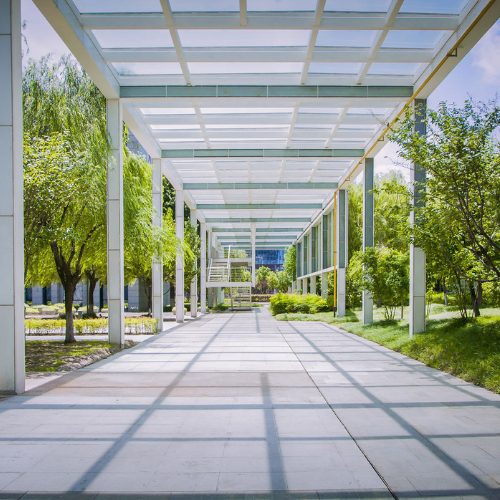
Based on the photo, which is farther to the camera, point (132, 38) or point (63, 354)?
point (63, 354)

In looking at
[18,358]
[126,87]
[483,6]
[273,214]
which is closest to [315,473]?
[18,358]

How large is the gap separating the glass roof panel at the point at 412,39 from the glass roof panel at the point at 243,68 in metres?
2.26

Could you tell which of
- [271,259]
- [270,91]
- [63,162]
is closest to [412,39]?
[270,91]

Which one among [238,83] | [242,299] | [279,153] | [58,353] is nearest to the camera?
[58,353]

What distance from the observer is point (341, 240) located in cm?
2586

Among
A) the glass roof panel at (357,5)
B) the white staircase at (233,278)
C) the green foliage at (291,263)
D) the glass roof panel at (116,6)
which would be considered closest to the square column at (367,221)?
the glass roof panel at (357,5)

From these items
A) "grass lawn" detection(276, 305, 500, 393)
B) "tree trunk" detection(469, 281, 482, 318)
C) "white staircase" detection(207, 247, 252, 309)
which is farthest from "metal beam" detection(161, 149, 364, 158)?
"white staircase" detection(207, 247, 252, 309)

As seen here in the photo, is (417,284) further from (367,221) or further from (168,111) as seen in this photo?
(168,111)

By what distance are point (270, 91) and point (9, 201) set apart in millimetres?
8106

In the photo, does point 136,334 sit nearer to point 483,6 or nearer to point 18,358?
point 18,358

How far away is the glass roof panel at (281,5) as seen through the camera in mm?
10023

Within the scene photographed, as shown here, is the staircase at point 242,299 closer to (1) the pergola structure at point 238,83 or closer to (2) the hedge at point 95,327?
(1) the pergola structure at point 238,83

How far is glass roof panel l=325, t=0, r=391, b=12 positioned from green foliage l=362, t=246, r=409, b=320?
888 centimetres

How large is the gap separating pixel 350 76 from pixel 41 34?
695 cm
